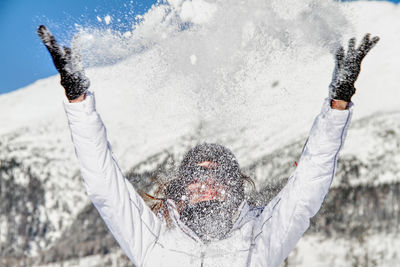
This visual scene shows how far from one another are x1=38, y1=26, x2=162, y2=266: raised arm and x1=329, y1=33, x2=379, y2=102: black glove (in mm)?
908

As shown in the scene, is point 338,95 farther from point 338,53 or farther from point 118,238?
point 118,238

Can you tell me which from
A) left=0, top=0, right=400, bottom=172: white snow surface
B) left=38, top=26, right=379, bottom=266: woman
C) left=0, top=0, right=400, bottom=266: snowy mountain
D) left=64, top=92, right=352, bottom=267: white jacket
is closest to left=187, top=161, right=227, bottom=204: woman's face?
left=38, top=26, right=379, bottom=266: woman

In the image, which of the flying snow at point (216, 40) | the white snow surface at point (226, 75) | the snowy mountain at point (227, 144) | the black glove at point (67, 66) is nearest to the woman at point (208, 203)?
the black glove at point (67, 66)

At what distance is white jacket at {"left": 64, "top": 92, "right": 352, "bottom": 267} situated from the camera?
1.44m

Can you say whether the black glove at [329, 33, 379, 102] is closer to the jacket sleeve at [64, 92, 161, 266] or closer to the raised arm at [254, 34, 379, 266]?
the raised arm at [254, 34, 379, 266]

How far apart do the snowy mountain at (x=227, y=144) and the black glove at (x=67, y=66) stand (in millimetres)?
7982

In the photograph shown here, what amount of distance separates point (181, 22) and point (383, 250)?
1425 cm

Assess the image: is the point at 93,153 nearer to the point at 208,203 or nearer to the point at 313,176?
the point at 208,203

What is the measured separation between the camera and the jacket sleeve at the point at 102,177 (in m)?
1.44

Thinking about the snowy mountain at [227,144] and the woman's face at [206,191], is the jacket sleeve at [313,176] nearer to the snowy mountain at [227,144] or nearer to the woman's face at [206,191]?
the woman's face at [206,191]

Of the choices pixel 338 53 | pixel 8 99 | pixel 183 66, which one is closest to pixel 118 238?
pixel 338 53

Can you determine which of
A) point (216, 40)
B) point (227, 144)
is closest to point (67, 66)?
point (216, 40)

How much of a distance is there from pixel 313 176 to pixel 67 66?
1022 mm

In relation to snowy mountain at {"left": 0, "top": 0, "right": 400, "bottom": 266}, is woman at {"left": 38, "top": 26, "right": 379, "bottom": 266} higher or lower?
higher
